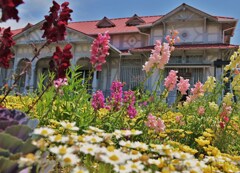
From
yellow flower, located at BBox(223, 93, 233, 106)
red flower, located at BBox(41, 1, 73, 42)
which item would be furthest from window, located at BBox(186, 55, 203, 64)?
red flower, located at BBox(41, 1, 73, 42)

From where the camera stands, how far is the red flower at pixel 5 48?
1.94 metres

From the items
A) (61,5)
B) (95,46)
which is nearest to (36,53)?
(61,5)

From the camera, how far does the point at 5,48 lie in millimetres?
1982

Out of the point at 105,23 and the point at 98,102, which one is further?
the point at 105,23

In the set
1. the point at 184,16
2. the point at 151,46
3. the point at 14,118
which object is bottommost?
the point at 14,118

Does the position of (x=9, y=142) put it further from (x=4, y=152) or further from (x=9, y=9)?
(x=9, y=9)

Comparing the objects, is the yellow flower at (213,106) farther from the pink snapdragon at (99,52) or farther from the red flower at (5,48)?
the red flower at (5,48)

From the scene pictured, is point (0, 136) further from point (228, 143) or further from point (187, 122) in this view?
point (187, 122)

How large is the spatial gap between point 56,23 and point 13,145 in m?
1.05

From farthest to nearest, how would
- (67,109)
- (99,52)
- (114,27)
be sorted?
(114,27), (67,109), (99,52)

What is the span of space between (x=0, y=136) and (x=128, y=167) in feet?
1.79

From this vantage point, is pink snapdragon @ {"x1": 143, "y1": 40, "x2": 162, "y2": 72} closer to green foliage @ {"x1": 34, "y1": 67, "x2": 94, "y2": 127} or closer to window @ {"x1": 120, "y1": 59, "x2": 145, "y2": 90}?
green foliage @ {"x1": 34, "y1": 67, "x2": 94, "y2": 127}

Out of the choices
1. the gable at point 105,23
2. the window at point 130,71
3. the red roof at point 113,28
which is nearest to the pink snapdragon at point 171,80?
the window at point 130,71

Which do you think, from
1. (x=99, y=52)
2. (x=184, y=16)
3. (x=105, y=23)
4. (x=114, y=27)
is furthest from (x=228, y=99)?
(x=105, y=23)
